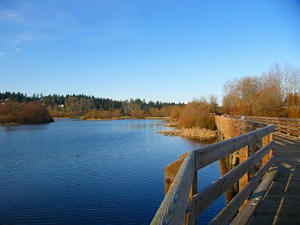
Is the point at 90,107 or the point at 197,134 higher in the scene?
the point at 90,107

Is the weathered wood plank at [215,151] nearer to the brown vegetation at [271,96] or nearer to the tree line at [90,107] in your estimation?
the brown vegetation at [271,96]

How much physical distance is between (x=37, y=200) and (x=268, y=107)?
111ft

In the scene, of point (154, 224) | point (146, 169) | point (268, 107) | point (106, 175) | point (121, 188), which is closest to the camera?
point (154, 224)

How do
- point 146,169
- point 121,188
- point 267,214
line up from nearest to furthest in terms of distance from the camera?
point 267,214
point 121,188
point 146,169

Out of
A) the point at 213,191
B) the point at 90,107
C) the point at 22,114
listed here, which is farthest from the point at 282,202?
the point at 90,107

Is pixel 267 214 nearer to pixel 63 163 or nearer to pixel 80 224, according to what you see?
pixel 80 224

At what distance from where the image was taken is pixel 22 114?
241 feet

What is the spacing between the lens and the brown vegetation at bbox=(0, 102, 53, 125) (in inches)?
2830

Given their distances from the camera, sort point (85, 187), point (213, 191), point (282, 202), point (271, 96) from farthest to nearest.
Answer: point (271, 96), point (85, 187), point (282, 202), point (213, 191)

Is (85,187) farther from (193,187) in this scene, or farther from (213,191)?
(193,187)

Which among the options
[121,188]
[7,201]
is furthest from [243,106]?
[7,201]

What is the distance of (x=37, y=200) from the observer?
1170 cm

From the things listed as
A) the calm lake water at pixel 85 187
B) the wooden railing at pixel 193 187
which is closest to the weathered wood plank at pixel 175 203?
the wooden railing at pixel 193 187

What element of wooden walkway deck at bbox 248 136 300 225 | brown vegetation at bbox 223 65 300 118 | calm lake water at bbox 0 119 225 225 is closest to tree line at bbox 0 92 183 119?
brown vegetation at bbox 223 65 300 118
